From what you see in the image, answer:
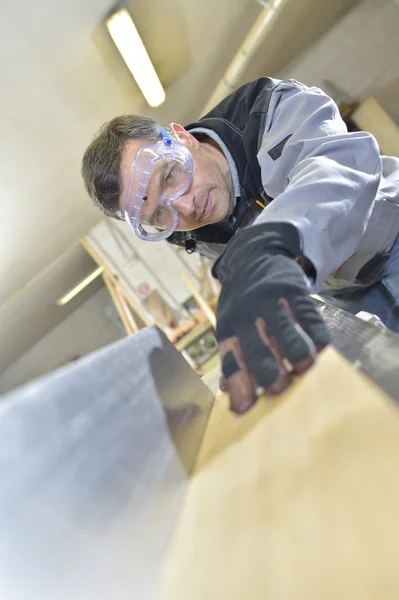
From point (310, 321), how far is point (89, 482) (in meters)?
0.29

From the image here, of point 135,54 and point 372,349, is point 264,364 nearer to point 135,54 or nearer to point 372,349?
point 372,349

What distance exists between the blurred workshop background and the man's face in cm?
100

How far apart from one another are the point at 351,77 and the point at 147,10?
268 cm

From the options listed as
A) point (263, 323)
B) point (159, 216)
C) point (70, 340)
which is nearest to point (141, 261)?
point (70, 340)

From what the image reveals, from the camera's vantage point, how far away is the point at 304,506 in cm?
35

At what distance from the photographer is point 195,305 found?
4.20 metres

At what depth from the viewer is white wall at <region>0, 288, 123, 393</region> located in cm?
A: 628

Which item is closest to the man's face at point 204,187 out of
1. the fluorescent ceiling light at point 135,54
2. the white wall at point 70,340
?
the fluorescent ceiling light at point 135,54

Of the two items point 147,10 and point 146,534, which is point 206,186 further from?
point 147,10

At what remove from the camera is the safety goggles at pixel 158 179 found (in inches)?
43.8

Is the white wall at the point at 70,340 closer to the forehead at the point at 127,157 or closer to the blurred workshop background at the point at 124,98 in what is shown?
the blurred workshop background at the point at 124,98

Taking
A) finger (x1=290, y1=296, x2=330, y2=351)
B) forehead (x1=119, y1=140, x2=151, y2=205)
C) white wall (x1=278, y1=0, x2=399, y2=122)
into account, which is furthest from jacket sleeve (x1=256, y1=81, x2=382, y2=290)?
white wall (x1=278, y1=0, x2=399, y2=122)

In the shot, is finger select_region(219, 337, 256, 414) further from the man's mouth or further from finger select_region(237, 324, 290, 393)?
the man's mouth

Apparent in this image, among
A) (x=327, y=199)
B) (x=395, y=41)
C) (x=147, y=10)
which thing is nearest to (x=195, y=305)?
(x=147, y=10)
